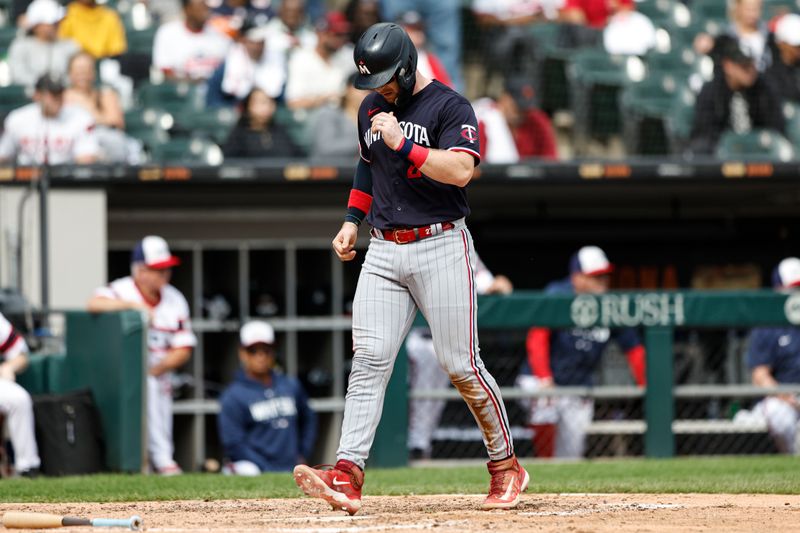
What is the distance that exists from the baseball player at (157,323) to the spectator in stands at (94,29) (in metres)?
3.48

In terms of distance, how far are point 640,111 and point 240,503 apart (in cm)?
693

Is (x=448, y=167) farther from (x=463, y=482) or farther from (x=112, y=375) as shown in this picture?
(x=112, y=375)

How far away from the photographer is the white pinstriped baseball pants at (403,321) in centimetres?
504

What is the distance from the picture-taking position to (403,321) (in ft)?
16.8

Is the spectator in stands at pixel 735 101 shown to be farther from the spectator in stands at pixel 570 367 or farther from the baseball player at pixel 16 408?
the baseball player at pixel 16 408

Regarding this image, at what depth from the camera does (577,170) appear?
1073cm

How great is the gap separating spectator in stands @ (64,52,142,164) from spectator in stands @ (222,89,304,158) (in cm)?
75

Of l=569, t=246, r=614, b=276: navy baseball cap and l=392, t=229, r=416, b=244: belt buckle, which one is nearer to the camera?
l=392, t=229, r=416, b=244: belt buckle

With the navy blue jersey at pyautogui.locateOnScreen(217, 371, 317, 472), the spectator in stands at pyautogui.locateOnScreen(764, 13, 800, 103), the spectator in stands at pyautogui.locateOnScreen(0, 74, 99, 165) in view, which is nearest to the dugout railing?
the navy blue jersey at pyautogui.locateOnScreen(217, 371, 317, 472)

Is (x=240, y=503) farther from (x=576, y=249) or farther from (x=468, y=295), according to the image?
(x=576, y=249)

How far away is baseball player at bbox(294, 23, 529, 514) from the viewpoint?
498cm

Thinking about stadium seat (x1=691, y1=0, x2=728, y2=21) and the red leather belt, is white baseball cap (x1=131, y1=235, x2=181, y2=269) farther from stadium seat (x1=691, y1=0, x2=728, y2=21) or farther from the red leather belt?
stadium seat (x1=691, y1=0, x2=728, y2=21)

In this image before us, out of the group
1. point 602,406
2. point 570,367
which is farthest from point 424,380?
point 602,406

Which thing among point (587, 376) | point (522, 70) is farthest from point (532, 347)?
point (522, 70)
